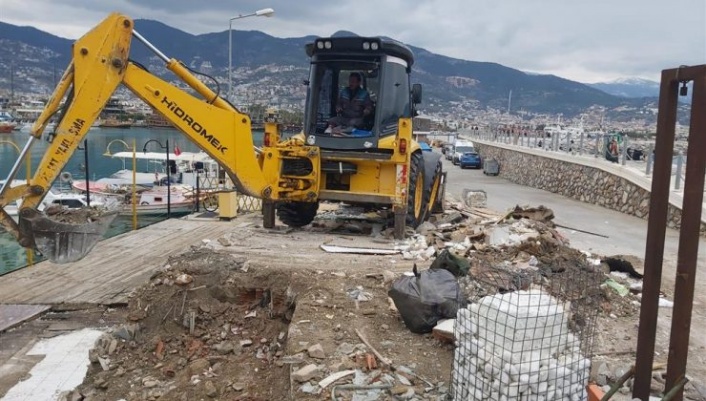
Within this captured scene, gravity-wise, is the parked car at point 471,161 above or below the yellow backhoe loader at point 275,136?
below

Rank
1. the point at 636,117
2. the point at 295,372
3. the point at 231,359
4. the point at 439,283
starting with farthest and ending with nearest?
the point at 636,117 → the point at 231,359 → the point at 439,283 → the point at 295,372

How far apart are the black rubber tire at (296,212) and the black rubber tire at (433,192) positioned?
81.6 inches

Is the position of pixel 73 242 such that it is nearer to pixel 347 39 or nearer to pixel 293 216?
pixel 293 216

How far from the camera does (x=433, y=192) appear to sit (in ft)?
38.7

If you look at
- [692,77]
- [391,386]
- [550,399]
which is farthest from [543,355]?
[692,77]

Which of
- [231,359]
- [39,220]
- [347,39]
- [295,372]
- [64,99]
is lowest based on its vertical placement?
[231,359]

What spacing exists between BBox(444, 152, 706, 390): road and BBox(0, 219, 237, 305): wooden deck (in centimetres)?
630

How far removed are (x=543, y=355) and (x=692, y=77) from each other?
177 cm

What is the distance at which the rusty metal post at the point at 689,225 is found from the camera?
300 cm

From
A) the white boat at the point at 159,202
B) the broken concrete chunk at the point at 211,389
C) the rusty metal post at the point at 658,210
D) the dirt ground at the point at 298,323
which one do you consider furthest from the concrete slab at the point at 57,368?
the white boat at the point at 159,202

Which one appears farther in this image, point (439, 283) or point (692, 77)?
point (439, 283)

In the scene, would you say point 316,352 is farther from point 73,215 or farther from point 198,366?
point 73,215

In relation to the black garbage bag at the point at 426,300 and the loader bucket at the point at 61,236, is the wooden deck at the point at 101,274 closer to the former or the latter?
the loader bucket at the point at 61,236

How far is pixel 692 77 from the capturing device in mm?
3012
